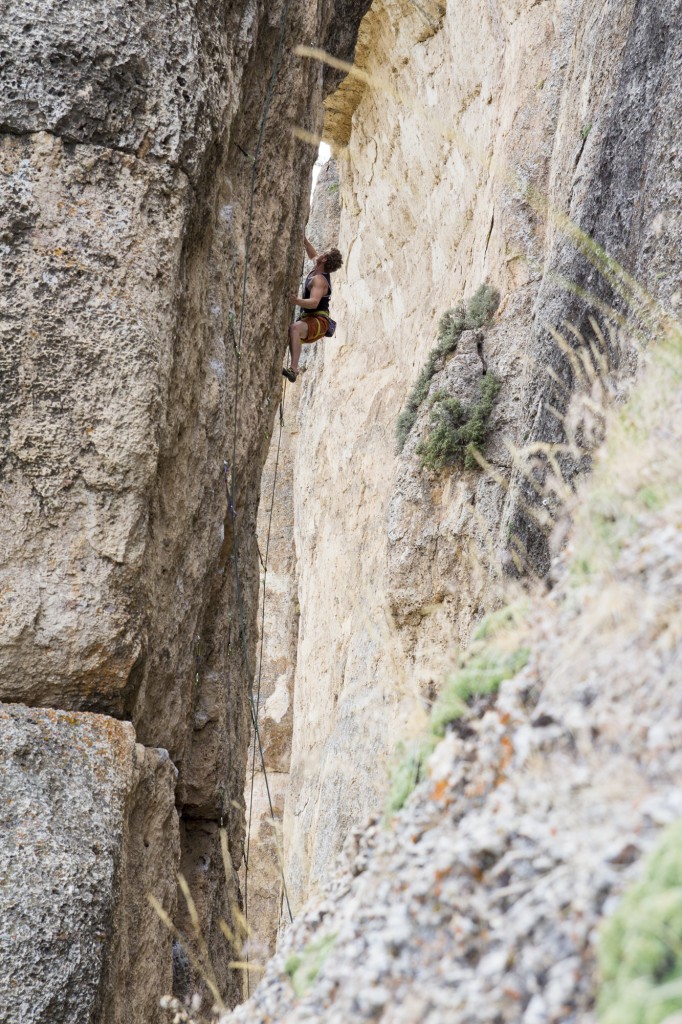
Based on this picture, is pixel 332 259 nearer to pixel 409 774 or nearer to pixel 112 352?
pixel 112 352

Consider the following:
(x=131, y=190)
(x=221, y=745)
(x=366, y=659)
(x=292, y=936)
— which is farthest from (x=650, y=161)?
(x=366, y=659)

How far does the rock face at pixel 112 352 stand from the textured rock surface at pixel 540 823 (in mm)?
2581

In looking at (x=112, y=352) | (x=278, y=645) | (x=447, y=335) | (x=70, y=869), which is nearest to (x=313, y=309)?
(x=112, y=352)

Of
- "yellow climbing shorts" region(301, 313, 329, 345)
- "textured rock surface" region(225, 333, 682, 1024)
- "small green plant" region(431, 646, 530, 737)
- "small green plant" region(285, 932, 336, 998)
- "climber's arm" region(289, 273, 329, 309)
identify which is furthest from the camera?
"climber's arm" region(289, 273, 329, 309)

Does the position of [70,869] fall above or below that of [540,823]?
below

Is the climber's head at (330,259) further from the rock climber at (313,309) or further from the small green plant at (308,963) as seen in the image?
the small green plant at (308,963)

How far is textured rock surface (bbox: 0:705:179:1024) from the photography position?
456 centimetres

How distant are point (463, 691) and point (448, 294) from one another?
13.1 meters

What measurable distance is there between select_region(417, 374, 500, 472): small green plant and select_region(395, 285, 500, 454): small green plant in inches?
38.5

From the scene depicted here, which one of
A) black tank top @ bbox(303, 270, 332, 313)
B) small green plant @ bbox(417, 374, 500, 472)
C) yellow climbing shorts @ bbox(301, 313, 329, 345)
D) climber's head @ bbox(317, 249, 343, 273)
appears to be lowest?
small green plant @ bbox(417, 374, 500, 472)

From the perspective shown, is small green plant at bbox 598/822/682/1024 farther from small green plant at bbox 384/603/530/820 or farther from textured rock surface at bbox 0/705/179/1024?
textured rock surface at bbox 0/705/179/1024

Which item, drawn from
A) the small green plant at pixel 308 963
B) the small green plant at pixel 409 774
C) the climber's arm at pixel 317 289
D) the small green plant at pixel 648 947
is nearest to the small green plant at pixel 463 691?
the small green plant at pixel 409 774

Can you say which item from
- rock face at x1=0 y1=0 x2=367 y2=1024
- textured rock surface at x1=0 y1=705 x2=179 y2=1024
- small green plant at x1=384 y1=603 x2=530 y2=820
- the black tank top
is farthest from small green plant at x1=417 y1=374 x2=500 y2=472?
small green plant at x1=384 y1=603 x2=530 y2=820

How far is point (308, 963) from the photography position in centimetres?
285
